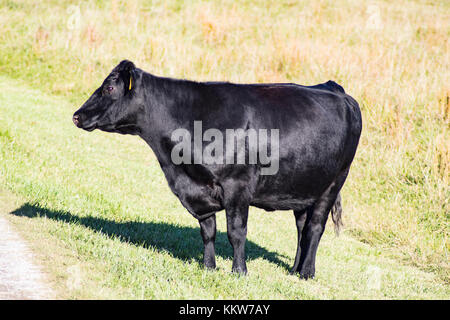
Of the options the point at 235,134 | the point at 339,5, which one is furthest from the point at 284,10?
the point at 235,134

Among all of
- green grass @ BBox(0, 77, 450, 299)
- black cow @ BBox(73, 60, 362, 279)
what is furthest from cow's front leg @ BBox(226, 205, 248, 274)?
green grass @ BBox(0, 77, 450, 299)

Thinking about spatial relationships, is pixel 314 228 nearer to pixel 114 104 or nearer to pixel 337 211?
pixel 337 211

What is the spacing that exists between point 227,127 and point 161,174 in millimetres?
5704

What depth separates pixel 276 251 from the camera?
26.2 ft

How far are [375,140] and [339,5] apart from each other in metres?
12.6

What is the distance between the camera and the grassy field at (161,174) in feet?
19.4

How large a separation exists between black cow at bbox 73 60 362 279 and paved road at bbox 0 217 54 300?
138cm

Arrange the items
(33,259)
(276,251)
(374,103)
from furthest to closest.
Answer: (374,103), (276,251), (33,259)

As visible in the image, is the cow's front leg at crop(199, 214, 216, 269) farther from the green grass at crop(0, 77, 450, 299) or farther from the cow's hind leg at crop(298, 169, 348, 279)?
the cow's hind leg at crop(298, 169, 348, 279)

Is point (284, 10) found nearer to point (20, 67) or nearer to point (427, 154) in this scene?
point (20, 67)

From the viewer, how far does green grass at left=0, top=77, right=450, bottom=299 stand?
5.16 m

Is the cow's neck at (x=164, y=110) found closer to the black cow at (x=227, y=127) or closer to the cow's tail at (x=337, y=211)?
the black cow at (x=227, y=127)

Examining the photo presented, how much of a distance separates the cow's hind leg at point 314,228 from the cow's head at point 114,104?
2.32 meters

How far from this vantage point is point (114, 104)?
5.80m
